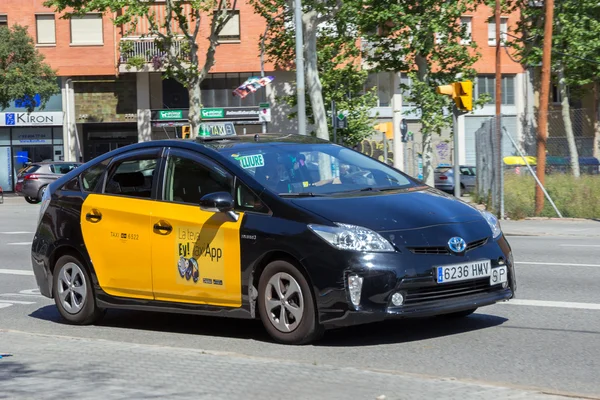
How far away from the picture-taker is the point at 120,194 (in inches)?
368

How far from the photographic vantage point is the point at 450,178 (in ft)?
156

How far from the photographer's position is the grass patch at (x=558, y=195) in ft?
80.8

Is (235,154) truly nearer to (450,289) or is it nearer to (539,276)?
(450,289)

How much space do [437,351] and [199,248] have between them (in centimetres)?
207

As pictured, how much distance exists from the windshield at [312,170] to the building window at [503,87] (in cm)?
4895

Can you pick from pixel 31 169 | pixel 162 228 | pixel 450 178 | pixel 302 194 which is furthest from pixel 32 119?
pixel 302 194

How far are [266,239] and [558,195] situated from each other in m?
18.6

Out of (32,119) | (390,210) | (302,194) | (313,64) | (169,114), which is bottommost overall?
(390,210)

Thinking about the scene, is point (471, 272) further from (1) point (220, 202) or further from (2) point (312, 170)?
(1) point (220, 202)

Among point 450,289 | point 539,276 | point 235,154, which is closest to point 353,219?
point 450,289

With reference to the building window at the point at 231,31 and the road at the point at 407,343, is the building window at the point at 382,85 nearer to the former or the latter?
the building window at the point at 231,31

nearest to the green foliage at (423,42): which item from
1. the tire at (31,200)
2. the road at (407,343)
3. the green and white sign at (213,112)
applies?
the green and white sign at (213,112)

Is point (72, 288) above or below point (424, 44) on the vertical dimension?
below

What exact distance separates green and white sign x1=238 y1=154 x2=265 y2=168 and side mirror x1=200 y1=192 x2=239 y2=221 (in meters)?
0.32
